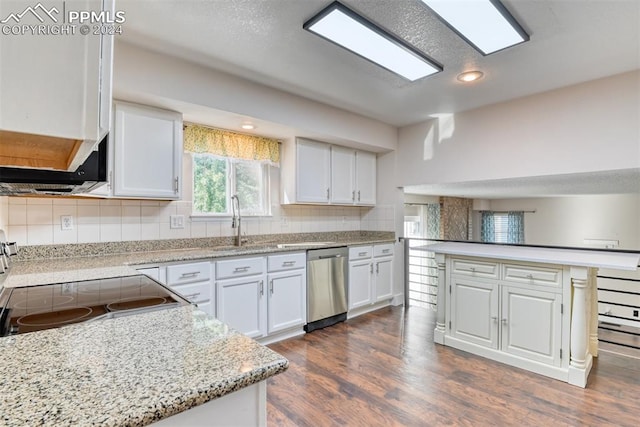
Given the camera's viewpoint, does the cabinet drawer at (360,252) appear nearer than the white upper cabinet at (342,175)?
Yes

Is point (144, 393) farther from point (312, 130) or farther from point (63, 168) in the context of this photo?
point (312, 130)

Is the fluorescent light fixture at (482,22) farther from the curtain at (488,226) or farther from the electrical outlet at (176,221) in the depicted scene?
the curtain at (488,226)

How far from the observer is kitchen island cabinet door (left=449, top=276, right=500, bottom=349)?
2.62m

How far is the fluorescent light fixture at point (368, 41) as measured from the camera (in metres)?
1.88

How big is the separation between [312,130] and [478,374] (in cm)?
253

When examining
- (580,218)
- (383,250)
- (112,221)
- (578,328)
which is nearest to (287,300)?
(383,250)

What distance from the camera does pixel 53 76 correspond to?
0.46 m

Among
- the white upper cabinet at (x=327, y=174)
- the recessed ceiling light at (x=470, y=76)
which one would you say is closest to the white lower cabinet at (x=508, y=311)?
the recessed ceiling light at (x=470, y=76)

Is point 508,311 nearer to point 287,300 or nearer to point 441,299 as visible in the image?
point 441,299

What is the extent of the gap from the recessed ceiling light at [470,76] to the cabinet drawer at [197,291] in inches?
103

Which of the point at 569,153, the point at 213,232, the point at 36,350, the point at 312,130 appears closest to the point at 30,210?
the point at 213,232

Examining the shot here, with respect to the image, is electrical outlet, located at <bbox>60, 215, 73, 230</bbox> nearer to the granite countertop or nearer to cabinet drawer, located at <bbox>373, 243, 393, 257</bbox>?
the granite countertop

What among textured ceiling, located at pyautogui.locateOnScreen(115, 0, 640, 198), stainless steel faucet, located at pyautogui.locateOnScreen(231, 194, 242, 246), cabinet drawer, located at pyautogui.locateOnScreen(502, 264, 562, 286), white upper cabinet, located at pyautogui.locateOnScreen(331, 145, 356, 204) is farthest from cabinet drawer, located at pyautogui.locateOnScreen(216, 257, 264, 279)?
cabinet drawer, located at pyautogui.locateOnScreen(502, 264, 562, 286)

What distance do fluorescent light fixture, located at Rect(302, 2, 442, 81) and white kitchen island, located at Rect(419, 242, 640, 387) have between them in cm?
153
